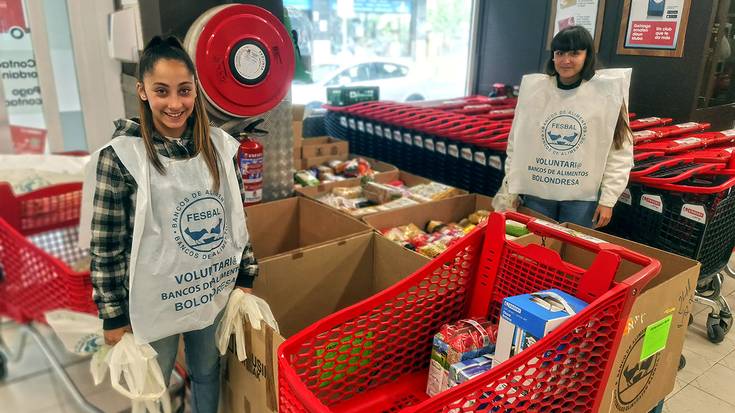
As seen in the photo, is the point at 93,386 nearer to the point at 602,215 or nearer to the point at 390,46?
the point at 602,215

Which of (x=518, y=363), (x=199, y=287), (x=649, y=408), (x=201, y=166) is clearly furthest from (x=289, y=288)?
(x=649, y=408)

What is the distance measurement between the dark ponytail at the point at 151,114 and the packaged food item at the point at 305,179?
5.00 ft

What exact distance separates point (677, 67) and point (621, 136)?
148 cm

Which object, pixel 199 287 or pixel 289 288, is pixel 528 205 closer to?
pixel 289 288

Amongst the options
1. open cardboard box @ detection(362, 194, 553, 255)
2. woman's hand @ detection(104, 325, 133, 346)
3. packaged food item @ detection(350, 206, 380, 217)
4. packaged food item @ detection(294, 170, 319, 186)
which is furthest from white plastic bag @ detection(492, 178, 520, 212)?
woman's hand @ detection(104, 325, 133, 346)

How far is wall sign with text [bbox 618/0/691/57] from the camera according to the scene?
126 inches

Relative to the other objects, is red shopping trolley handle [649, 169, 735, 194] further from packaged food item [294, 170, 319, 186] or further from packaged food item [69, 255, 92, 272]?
packaged food item [69, 255, 92, 272]

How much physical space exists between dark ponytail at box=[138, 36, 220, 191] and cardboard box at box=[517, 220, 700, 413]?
3.36 ft

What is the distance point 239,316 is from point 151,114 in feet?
2.02

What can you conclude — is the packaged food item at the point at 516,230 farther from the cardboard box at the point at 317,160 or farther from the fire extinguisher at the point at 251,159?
the cardboard box at the point at 317,160

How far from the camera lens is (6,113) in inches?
113

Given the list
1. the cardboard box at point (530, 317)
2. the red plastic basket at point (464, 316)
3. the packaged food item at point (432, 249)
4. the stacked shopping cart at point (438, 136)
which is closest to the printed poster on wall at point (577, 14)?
the stacked shopping cart at point (438, 136)

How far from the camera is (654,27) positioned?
335 cm

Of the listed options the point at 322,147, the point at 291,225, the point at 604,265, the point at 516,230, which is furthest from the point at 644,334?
the point at 322,147
